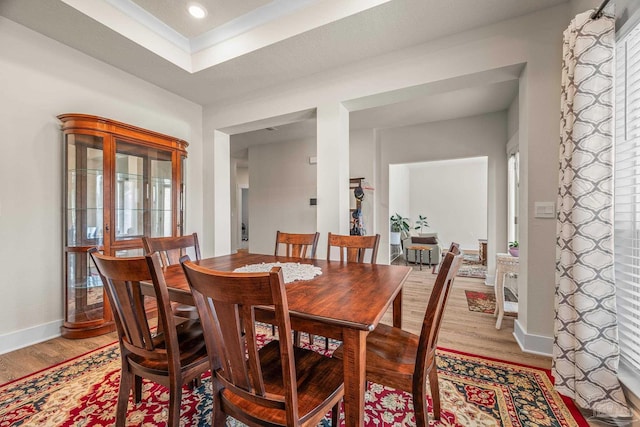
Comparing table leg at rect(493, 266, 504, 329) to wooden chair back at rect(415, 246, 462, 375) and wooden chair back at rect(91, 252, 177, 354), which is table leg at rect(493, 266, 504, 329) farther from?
wooden chair back at rect(91, 252, 177, 354)

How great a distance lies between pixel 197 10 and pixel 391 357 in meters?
3.02

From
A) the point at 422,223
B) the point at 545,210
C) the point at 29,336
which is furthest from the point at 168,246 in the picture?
the point at 422,223

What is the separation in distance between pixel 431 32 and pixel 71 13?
113 inches

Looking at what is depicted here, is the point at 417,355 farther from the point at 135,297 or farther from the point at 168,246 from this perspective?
the point at 168,246

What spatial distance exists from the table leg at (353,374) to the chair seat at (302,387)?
9cm

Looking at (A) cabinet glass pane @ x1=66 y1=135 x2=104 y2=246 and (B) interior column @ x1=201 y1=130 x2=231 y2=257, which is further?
(B) interior column @ x1=201 y1=130 x2=231 y2=257

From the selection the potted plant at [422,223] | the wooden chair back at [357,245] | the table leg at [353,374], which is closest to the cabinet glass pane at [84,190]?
the wooden chair back at [357,245]

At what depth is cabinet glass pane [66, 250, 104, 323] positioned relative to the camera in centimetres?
244

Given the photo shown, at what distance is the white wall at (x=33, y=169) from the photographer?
2.18 meters

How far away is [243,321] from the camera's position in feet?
2.84

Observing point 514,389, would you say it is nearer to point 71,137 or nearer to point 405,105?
point 405,105

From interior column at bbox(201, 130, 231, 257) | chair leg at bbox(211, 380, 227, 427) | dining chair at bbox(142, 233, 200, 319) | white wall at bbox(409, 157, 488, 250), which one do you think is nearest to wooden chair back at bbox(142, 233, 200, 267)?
dining chair at bbox(142, 233, 200, 319)

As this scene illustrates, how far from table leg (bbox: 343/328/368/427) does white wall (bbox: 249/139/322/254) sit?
440 cm

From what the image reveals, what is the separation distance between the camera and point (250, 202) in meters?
5.99
